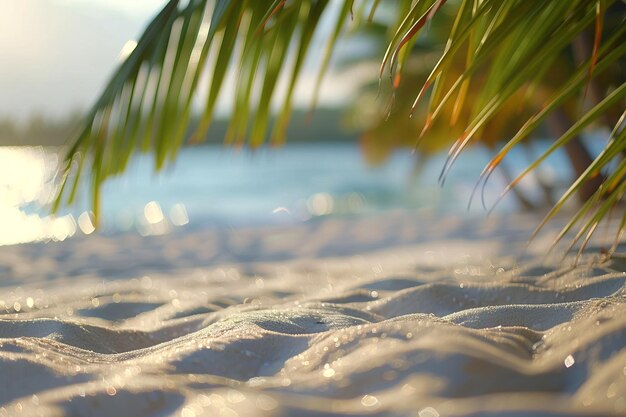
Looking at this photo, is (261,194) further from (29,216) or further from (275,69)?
(275,69)

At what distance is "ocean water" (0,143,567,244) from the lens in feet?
33.9

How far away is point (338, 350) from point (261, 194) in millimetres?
17651

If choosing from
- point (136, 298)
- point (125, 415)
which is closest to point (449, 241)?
point (136, 298)

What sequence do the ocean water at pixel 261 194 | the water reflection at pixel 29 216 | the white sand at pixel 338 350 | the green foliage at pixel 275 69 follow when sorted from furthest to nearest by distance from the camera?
the ocean water at pixel 261 194
the water reflection at pixel 29 216
the green foliage at pixel 275 69
the white sand at pixel 338 350

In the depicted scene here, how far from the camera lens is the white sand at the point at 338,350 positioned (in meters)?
0.83

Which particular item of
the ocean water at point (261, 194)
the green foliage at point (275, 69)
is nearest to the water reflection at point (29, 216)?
the ocean water at point (261, 194)

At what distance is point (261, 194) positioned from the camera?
18625mm

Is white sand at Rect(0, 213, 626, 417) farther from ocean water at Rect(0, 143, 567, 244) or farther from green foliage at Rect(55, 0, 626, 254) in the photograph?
ocean water at Rect(0, 143, 567, 244)

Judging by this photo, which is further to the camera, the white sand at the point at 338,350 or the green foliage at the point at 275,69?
the green foliage at the point at 275,69

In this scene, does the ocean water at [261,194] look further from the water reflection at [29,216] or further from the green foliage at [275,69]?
the green foliage at [275,69]

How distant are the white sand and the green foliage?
26cm

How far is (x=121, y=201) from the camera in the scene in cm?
1734

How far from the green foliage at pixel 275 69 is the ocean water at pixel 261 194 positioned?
4721 millimetres

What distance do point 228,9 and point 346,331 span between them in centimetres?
55
